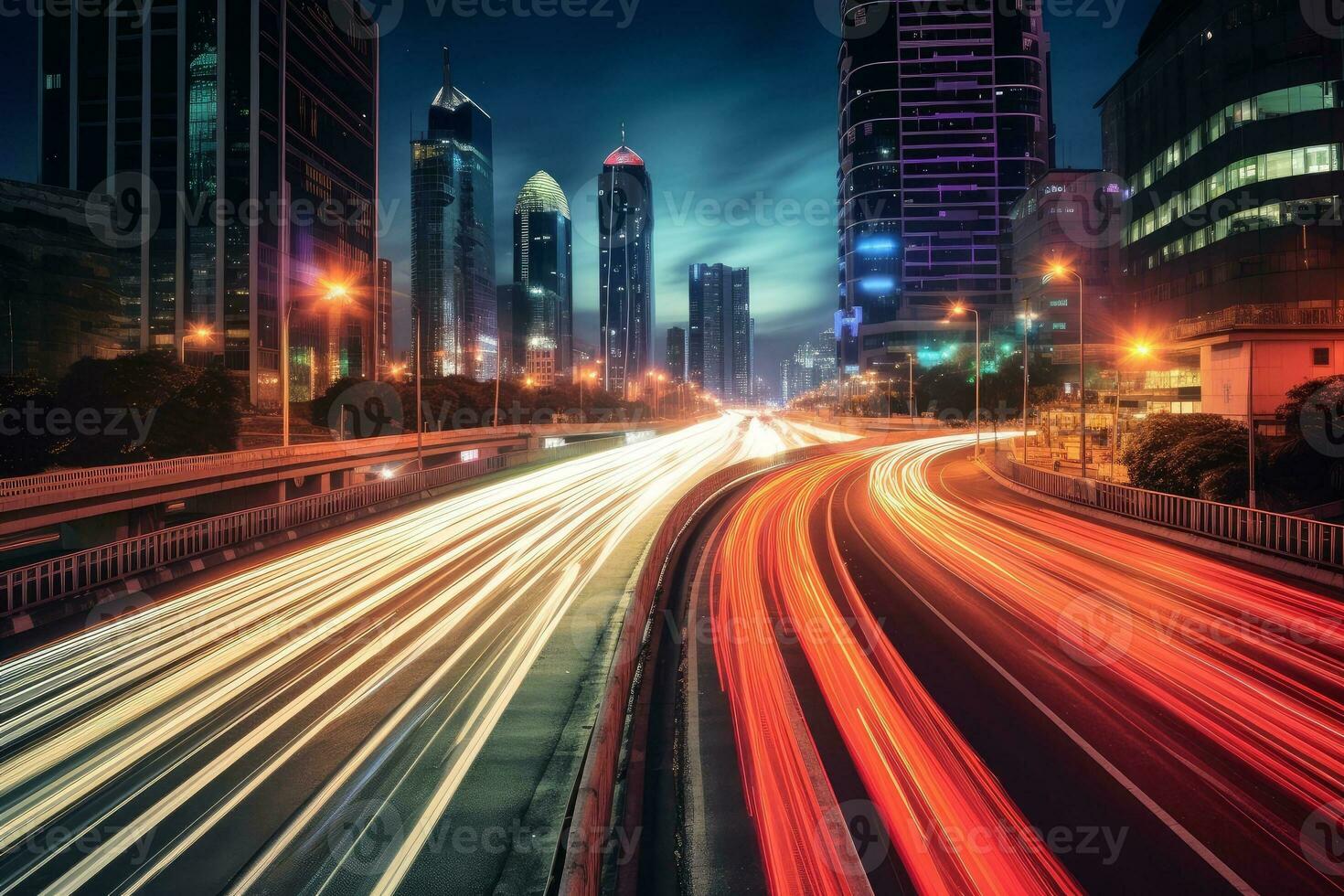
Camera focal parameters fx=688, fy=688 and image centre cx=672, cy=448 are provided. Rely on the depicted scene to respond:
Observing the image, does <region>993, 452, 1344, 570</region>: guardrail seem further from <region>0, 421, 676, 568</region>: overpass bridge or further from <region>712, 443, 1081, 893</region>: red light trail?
<region>0, 421, 676, 568</region>: overpass bridge

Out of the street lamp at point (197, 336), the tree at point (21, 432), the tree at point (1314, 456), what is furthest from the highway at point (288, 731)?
the street lamp at point (197, 336)

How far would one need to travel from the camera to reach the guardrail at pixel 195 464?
70.8 feet

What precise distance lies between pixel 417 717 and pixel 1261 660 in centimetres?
1199

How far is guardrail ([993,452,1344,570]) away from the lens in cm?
1473

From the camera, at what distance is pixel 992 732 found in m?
8.04

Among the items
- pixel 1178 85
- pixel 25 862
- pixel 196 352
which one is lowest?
pixel 25 862

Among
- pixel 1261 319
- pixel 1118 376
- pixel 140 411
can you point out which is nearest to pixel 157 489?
pixel 140 411

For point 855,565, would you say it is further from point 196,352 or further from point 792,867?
point 196,352

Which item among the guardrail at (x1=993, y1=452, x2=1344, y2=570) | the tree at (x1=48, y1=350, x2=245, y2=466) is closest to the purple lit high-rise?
the guardrail at (x1=993, y1=452, x2=1344, y2=570)

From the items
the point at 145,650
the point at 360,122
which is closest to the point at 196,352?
the point at 360,122

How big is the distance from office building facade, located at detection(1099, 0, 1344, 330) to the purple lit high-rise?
111004 mm

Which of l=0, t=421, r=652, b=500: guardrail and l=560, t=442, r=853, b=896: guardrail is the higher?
l=0, t=421, r=652, b=500: guardrail

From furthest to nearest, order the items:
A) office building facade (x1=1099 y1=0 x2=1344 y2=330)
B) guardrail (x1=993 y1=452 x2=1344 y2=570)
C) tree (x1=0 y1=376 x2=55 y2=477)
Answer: office building facade (x1=1099 y1=0 x2=1344 y2=330) < tree (x1=0 y1=376 x2=55 y2=477) < guardrail (x1=993 y1=452 x2=1344 y2=570)

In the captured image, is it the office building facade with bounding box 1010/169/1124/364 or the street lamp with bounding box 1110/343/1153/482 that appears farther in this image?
the office building facade with bounding box 1010/169/1124/364
